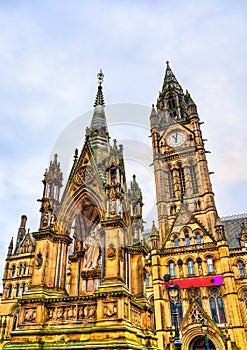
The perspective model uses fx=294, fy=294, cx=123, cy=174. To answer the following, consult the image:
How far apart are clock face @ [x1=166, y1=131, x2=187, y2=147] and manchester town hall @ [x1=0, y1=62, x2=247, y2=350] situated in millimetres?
9009

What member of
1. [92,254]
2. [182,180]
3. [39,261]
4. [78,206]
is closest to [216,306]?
[182,180]

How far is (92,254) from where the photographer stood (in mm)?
14102

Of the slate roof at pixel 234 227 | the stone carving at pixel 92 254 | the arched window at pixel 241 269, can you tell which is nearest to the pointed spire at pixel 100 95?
the stone carving at pixel 92 254

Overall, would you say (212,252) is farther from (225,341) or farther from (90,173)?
(90,173)

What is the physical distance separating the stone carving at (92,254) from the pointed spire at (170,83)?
51.0 m

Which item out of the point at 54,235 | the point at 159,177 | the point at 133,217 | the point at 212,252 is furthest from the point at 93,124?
the point at 159,177

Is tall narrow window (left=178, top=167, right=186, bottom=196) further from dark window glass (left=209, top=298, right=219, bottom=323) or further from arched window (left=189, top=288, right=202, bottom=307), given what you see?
dark window glass (left=209, top=298, right=219, bottom=323)

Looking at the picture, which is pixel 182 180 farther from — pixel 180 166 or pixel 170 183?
pixel 180 166

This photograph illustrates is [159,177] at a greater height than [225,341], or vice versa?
[159,177]

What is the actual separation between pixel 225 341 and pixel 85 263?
2267cm

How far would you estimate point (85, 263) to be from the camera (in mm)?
14133

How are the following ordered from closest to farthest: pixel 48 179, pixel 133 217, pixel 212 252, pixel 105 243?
pixel 105 243 < pixel 48 179 < pixel 133 217 < pixel 212 252

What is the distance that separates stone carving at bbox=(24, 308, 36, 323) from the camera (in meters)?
10.7

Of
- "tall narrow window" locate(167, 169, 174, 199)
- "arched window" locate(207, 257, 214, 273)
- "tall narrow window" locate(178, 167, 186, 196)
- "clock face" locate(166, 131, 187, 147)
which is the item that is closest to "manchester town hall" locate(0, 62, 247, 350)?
"arched window" locate(207, 257, 214, 273)
